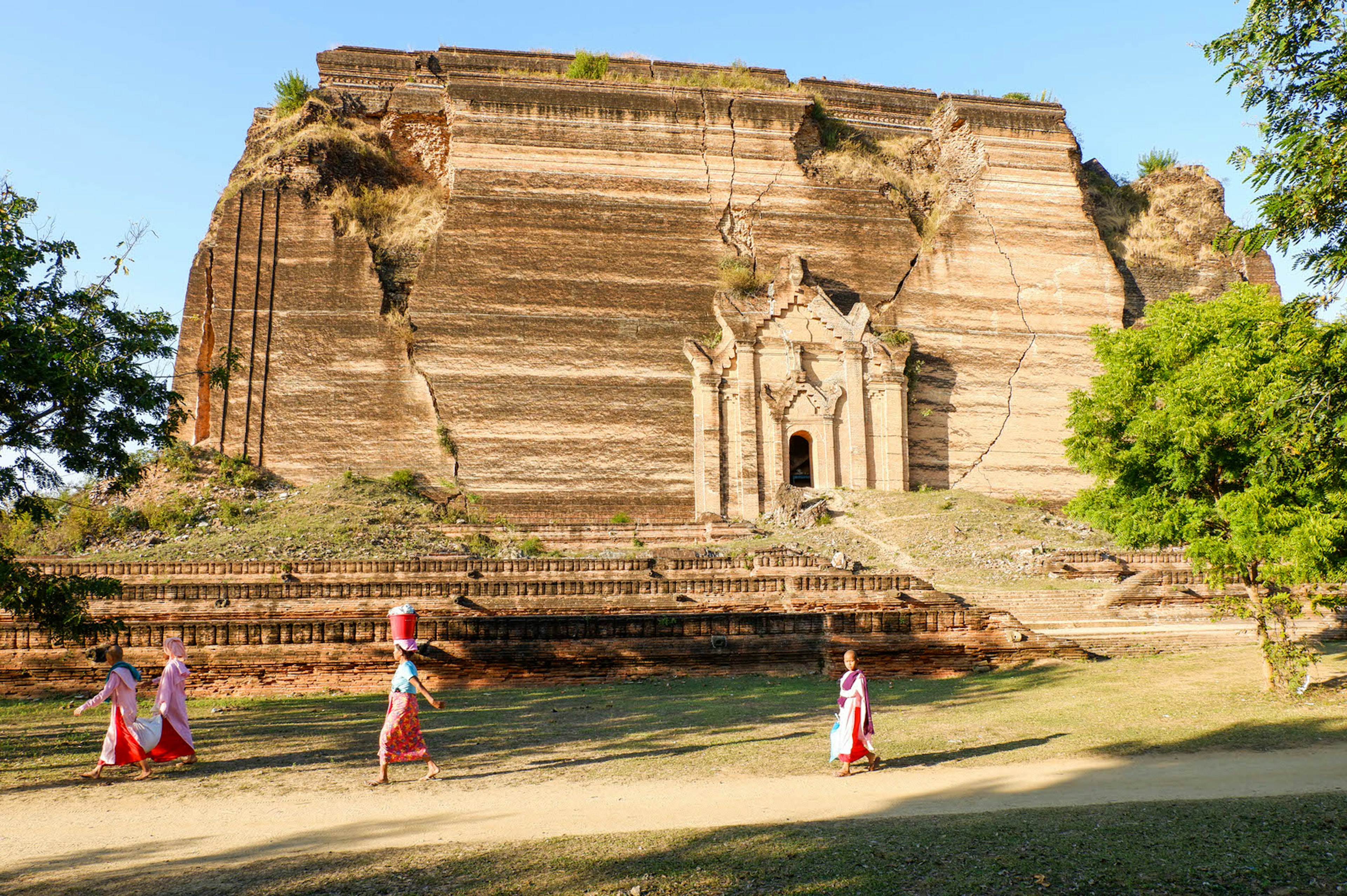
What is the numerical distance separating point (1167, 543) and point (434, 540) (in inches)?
653

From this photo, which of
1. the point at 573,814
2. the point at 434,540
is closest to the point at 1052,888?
the point at 573,814

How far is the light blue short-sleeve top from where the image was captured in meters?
7.60

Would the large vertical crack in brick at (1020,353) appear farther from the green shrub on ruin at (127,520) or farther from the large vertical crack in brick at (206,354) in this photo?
the green shrub on ruin at (127,520)

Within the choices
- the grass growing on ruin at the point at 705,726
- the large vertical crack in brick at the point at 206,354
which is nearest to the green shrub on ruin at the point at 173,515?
the large vertical crack in brick at the point at 206,354

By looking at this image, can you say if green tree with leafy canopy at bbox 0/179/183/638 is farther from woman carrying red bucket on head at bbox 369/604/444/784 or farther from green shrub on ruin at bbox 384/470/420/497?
green shrub on ruin at bbox 384/470/420/497

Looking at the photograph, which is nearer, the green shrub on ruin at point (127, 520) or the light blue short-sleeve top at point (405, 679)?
the light blue short-sleeve top at point (405, 679)

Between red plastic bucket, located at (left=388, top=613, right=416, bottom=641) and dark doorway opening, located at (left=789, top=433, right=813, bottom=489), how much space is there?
2108 centimetres

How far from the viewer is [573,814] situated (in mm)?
6340

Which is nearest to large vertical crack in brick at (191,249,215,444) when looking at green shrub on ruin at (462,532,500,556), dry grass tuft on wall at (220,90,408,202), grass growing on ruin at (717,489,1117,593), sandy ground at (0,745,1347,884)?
dry grass tuft on wall at (220,90,408,202)

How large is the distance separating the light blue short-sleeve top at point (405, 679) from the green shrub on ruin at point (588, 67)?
31673 millimetres

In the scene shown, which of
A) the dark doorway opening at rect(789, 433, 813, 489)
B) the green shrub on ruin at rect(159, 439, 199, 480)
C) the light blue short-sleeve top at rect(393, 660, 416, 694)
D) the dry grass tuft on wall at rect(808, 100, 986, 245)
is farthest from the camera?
the dry grass tuft on wall at rect(808, 100, 986, 245)

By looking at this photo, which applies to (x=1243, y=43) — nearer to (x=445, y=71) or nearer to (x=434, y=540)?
(x=434, y=540)

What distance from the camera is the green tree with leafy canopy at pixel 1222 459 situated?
9898 millimetres

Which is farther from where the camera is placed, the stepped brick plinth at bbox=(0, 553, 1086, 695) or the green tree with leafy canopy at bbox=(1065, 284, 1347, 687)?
the stepped brick plinth at bbox=(0, 553, 1086, 695)
